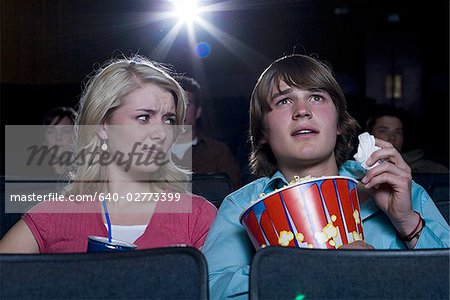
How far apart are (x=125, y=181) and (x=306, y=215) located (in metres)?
0.66

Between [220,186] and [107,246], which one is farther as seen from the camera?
[220,186]

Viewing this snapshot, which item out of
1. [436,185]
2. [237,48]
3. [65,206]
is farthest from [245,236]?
[237,48]

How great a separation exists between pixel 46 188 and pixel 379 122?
7.28 ft

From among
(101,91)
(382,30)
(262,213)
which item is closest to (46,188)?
(101,91)

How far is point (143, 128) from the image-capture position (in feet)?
5.34

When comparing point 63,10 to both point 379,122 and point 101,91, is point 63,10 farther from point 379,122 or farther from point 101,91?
point 101,91

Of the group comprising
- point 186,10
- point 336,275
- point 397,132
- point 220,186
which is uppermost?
point 186,10

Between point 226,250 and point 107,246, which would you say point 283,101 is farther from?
point 107,246

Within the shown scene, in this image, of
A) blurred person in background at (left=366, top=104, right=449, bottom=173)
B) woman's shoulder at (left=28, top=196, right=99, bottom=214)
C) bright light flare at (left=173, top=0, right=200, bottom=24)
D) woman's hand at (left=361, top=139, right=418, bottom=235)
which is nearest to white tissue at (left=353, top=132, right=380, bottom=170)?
woman's hand at (left=361, top=139, right=418, bottom=235)

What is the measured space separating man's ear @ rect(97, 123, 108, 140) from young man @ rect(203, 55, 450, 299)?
1.27 feet

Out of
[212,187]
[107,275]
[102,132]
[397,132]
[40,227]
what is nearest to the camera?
[107,275]

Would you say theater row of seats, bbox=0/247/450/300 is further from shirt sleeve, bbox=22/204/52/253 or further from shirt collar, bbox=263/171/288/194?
shirt sleeve, bbox=22/204/52/253

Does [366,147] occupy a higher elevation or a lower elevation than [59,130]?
lower

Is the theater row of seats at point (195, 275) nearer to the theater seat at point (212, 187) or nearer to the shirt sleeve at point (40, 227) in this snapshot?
the shirt sleeve at point (40, 227)
